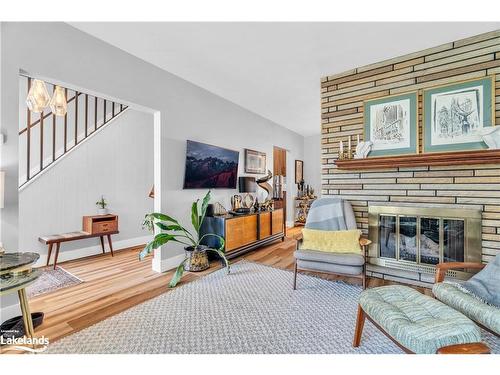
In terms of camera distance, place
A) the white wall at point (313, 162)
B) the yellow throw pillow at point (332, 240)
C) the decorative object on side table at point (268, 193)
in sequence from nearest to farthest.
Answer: the yellow throw pillow at point (332, 240), the decorative object on side table at point (268, 193), the white wall at point (313, 162)

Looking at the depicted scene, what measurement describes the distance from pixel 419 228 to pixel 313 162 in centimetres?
457

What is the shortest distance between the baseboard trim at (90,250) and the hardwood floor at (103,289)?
0.40ft

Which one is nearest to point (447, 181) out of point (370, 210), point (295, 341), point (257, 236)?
point (370, 210)

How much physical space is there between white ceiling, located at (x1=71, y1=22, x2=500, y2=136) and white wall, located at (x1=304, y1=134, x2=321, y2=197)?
357 cm

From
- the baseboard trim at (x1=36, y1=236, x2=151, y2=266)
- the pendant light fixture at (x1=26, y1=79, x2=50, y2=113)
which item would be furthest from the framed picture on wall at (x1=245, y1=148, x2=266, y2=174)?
the pendant light fixture at (x1=26, y1=79, x2=50, y2=113)

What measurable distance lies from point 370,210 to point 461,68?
5.97 feet

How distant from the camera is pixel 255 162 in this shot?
5102mm

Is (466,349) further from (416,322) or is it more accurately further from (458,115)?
(458,115)

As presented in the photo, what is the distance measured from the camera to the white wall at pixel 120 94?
77.3 inches

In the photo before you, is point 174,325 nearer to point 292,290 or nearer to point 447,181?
point 292,290

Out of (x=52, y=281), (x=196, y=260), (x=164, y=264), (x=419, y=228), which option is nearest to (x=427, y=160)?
(x=419, y=228)

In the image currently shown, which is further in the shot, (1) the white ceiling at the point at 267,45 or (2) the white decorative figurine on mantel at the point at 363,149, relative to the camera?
(2) the white decorative figurine on mantel at the point at 363,149

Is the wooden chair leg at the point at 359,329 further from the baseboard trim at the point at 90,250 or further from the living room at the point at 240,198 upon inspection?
the baseboard trim at the point at 90,250

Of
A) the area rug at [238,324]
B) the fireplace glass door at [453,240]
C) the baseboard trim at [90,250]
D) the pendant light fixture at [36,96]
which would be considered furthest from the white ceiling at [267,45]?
the baseboard trim at [90,250]
